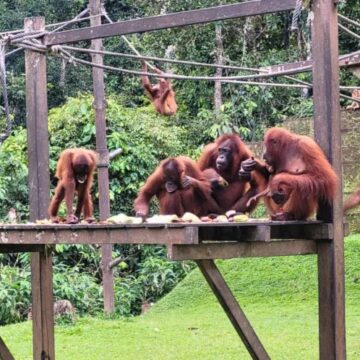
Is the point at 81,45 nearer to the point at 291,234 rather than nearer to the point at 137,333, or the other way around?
the point at 137,333

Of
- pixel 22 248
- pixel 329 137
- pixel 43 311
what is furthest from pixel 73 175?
pixel 329 137

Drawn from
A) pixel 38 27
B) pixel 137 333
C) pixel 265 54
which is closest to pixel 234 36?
pixel 265 54

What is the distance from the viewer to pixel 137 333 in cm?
710

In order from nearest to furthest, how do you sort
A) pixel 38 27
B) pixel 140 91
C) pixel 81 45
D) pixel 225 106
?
1. pixel 38 27
2. pixel 225 106
3. pixel 140 91
4. pixel 81 45

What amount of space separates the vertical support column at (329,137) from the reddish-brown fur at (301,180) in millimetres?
74

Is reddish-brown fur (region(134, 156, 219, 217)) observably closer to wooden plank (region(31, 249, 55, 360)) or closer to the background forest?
wooden plank (region(31, 249, 55, 360))

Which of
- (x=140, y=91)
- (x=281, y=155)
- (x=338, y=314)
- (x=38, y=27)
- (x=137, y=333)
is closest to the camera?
(x=338, y=314)

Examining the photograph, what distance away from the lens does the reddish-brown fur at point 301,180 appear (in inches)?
149

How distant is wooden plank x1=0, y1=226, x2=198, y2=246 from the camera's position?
10.6ft

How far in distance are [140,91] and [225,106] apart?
2.61 meters

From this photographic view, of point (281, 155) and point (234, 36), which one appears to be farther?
point (234, 36)

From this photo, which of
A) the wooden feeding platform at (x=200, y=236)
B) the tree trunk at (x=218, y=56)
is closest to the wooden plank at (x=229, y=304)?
the wooden feeding platform at (x=200, y=236)

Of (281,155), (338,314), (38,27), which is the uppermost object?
(38,27)

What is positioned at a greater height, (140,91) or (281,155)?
(140,91)
